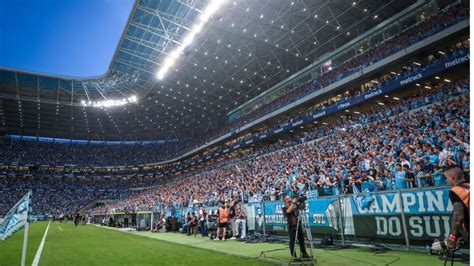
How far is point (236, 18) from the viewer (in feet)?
102

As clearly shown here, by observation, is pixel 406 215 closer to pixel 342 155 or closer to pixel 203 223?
pixel 342 155

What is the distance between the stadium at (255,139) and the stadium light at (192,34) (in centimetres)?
19

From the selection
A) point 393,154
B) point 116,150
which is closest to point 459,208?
point 393,154

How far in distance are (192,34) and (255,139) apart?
18655mm

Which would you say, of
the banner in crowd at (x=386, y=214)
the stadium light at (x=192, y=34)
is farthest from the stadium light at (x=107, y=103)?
the banner in crowd at (x=386, y=214)

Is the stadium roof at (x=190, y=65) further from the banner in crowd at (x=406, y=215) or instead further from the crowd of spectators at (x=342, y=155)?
the banner in crowd at (x=406, y=215)

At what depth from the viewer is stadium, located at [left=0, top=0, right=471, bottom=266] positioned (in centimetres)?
802

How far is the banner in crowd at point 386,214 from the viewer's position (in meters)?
6.94

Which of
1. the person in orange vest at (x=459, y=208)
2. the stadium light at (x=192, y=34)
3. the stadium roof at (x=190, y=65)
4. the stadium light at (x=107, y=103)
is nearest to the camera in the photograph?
the person in orange vest at (x=459, y=208)

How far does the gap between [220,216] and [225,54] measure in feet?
89.7

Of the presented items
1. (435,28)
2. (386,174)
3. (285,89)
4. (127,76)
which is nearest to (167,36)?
(127,76)

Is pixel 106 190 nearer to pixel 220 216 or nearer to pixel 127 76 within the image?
pixel 127 76

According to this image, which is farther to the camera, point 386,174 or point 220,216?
point 220,216

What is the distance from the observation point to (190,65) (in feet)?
129
